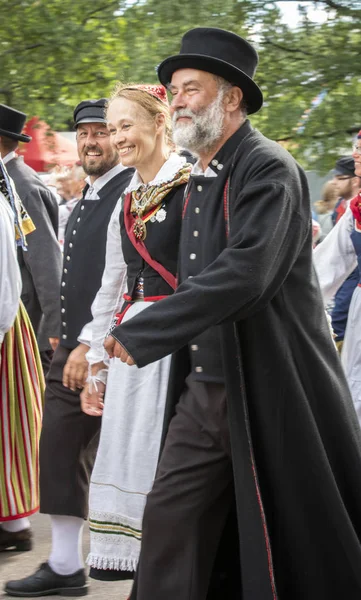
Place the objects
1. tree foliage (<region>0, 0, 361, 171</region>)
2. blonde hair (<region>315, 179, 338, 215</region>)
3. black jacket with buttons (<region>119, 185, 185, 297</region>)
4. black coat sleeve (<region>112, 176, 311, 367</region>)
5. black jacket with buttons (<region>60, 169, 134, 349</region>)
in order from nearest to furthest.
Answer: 1. black coat sleeve (<region>112, 176, 311, 367</region>)
2. black jacket with buttons (<region>119, 185, 185, 297</region>)
3. black jacket with buttons (<region>60, 169, 134, 349</region>)
4. tree foliage (<region>0, 0, 361, 171</region>)
5. blonde hair (<region>315, 179, 338, 215</region>)

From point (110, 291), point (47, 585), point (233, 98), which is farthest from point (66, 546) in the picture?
point (233, 98)

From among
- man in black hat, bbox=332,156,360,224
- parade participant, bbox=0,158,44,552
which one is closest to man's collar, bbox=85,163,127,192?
parade participant, bbox=0,158,44,552

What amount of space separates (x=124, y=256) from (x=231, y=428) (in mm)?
1199

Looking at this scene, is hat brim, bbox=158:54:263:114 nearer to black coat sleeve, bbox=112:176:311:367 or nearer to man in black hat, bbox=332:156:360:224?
black coat sleeve, bbox=112:176:311:367

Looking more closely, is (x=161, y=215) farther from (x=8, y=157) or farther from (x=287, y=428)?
(x=8, y=157)

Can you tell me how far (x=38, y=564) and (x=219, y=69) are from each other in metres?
2.54

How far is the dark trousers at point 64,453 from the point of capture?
4.96 m

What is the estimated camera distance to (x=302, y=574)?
11.6 ft

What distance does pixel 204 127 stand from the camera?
3.73 metres

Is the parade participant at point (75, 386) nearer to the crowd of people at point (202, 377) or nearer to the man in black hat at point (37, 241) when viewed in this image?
the crowd of people at point (202, 377)

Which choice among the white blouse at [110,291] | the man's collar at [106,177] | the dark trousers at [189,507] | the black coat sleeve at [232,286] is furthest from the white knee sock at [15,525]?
the black coat sleeve at [232,286]

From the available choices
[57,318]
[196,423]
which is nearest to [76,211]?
[57,318]

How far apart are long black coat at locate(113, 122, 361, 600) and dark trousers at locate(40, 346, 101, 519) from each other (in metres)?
1.60

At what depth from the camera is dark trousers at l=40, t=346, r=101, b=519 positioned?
4957 millimetres
